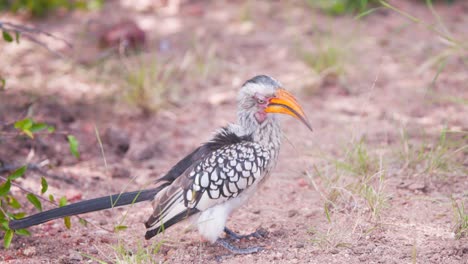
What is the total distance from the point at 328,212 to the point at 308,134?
168 centimetres

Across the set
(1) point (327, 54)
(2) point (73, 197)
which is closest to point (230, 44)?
(1) point (327, 54)

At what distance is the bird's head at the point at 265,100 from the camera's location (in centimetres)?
383

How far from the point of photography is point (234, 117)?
5.86 meters

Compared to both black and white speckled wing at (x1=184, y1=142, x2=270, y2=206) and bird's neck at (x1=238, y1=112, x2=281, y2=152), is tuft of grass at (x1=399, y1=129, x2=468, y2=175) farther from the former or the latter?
black and white speckled wing at (x1=184, y1=142, x2=270, y2=206)

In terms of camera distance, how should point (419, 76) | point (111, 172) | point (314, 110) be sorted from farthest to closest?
point (419, 76) → point (314, 110) → point (111, 172)

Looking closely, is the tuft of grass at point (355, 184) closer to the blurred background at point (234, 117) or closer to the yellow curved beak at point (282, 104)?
the blurred background at point (234, 117)

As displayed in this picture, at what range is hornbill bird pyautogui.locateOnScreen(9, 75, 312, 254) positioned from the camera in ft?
12.0

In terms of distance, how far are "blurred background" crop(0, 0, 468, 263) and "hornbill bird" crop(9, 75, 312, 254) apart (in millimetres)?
173

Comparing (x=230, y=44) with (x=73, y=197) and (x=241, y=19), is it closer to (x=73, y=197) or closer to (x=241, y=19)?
(x=241, y=19)

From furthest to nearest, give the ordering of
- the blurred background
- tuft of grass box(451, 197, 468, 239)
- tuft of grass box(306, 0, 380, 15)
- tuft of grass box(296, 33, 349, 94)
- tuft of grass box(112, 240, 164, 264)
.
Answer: tuft of grass box(306, 0, 380, 15) < tuft of grass box(296, 33, 349, 94) < the blurred background < tuft of grass box(451, 197, 468, 239) < tuft of grass box(112, 240, 164, 264)

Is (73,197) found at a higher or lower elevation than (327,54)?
lower

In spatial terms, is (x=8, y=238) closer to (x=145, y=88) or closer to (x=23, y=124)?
(x=23, y=124)

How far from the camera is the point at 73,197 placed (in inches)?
179

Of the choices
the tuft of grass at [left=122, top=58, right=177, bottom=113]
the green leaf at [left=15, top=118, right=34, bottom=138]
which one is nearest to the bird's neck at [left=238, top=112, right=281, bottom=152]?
the green leaf at [left=15, top=118, right=34, bottom=138]
